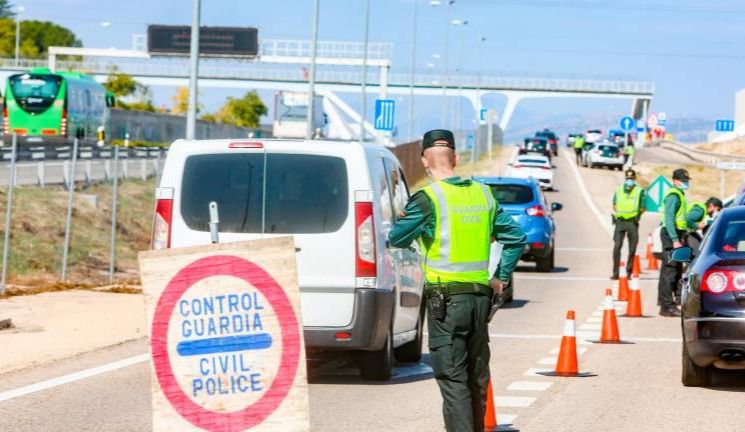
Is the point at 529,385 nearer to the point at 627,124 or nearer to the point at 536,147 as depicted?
the point at 627,124

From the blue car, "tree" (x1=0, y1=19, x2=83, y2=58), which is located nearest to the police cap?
the blue car

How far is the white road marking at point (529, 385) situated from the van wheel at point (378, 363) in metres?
0.99

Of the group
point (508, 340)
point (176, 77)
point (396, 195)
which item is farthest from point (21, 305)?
point (176, 77)

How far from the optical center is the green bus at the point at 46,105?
69.9m

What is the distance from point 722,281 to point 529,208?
56.8 feet

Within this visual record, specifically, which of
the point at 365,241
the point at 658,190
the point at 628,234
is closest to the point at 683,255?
the point at 365,241

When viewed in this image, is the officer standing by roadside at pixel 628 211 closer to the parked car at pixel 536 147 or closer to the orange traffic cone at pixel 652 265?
the orange traffic cone at pixel 652 265

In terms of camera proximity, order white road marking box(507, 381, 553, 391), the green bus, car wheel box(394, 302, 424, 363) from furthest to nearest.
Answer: the green bus → car wheel box(394, 302, 424, 363) → white road marking box(507, 381, 553, 391)

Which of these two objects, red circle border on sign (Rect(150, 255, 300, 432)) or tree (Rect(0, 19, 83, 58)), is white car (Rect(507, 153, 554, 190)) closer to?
red circle border on sign (Rect(150, 255, 300, 432))

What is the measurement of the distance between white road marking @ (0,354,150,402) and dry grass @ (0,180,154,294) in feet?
26.6

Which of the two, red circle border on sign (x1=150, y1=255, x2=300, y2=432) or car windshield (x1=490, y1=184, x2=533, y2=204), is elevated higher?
red circle border on sign (x1=150, y1=255, x2=300, y2=432)

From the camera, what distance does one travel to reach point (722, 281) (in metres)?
12.8

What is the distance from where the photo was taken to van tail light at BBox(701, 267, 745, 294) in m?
12.7

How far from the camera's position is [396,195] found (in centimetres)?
1410
